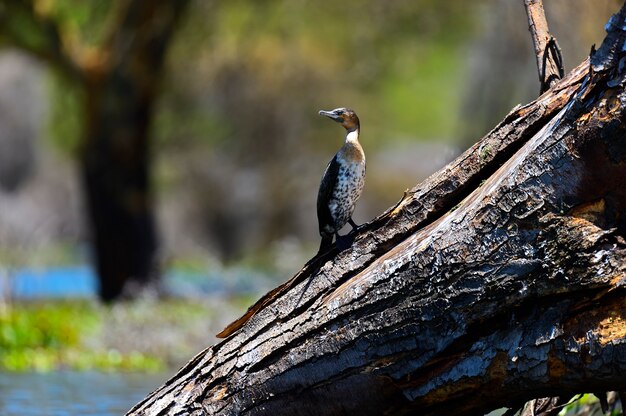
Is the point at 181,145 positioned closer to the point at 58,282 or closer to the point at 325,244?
the point at 58,282

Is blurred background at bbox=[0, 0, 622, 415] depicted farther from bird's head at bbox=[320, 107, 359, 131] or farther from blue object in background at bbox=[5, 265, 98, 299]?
bird's head at bbox=[320, 107, 359, 131]

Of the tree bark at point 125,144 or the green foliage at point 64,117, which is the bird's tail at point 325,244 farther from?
the green foliage at point 64,117


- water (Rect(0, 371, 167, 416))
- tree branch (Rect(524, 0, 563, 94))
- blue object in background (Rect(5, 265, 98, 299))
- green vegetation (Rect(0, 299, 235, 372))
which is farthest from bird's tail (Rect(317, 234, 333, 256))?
blue object in background (Rect(5, 265, 98, 299))

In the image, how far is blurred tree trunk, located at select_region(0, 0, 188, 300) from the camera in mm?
15555

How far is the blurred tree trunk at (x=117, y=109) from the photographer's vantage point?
15.6m

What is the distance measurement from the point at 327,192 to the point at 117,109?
428 inches

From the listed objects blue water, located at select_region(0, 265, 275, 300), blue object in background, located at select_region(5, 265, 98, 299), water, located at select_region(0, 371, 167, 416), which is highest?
blue object in background, located at select_region(5, 265, 98, 299)

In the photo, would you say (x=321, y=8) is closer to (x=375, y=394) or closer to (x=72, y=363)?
(x=72, y=363)

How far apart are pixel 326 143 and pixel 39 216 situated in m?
8.58

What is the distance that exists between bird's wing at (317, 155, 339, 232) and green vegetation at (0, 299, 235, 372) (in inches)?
217

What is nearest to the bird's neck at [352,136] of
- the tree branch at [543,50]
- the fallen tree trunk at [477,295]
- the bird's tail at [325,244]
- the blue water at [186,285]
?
the bird's tail at [325,244]

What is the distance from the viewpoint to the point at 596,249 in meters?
4.03

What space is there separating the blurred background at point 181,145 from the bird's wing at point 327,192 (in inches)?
114

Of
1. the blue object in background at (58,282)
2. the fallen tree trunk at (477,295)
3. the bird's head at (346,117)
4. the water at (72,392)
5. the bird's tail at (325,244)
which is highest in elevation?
the blue object in background at (58,282)
